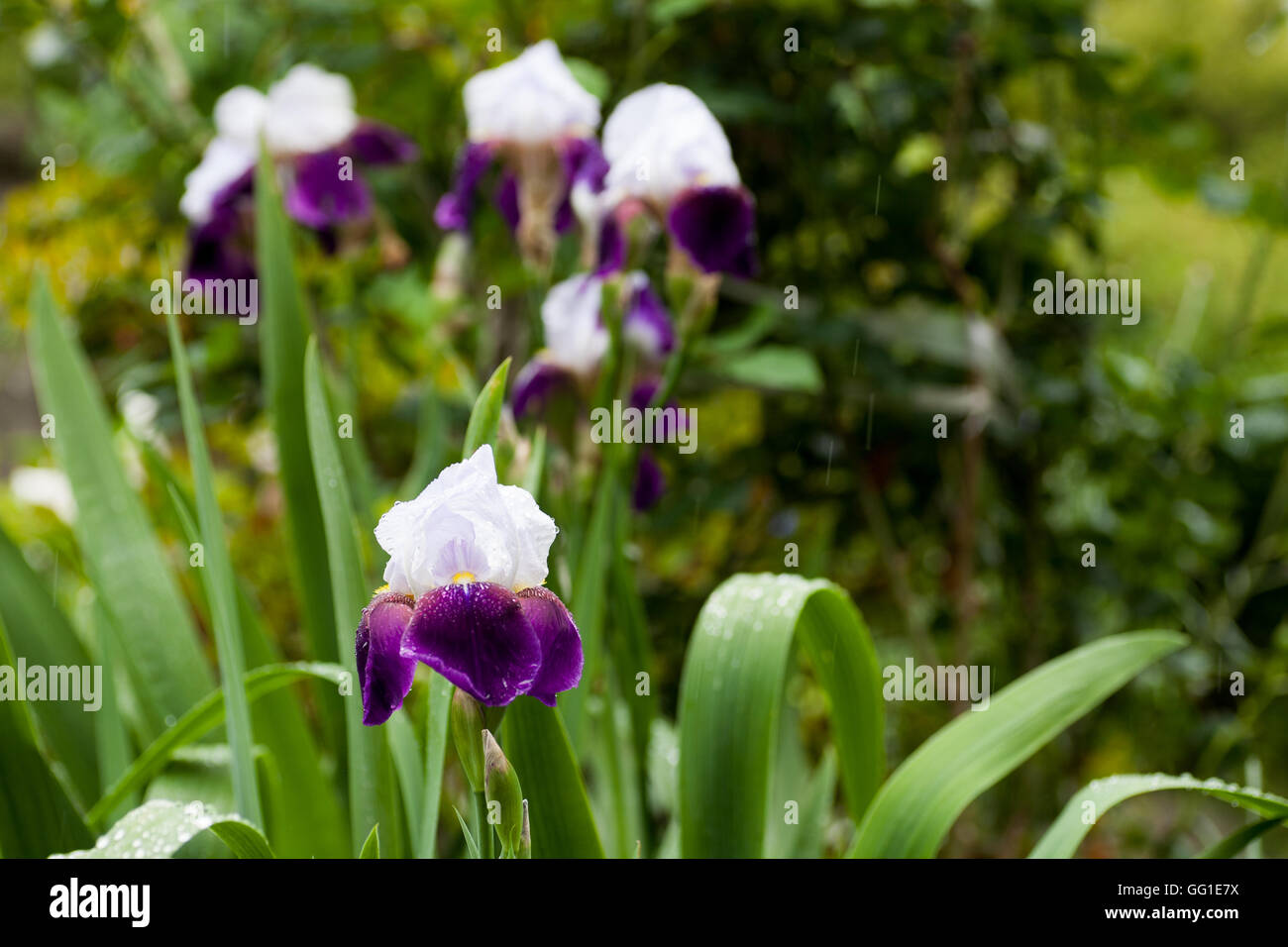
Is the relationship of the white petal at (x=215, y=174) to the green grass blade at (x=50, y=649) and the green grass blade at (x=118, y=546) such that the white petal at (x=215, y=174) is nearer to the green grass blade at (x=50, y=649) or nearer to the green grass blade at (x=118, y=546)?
the green grass blade at (x=118, y=546)

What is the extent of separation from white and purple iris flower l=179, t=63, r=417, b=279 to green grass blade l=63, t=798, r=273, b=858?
2.19ft

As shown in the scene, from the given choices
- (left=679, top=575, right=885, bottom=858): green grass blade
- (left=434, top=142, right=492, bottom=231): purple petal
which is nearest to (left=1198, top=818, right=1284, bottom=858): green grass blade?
(left=679, top=575, right=885, bottom=858): green grass blade

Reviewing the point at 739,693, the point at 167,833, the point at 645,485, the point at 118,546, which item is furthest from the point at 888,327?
the point at 167,833

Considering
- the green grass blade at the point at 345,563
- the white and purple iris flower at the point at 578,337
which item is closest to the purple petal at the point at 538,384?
the white and purple iris flower at the point at 578,337

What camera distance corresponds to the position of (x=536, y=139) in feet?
2.74

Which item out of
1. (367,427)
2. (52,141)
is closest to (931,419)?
(367,427)

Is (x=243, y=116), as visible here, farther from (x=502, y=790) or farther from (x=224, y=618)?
(x=502, y=790)

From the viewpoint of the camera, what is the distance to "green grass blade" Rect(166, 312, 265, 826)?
55cm

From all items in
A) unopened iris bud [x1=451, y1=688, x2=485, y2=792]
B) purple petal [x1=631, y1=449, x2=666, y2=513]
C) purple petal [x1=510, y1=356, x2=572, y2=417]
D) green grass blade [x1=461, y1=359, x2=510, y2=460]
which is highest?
purple petal [x1=510, y1=356, x2=572, y2=417]

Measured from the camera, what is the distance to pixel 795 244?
134 cm

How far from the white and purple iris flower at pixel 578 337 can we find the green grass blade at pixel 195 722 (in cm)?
30

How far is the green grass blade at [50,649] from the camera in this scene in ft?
2.44

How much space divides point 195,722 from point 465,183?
0.48m

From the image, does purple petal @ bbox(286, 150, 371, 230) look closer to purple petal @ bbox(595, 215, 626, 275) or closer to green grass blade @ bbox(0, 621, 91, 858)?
purple petal @ bbox(595, 215, 626, 275)
